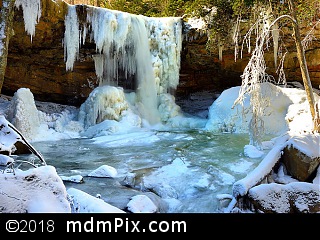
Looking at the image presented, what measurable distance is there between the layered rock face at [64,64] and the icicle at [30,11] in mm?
257

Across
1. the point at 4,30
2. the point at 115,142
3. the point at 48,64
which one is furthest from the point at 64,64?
the point at 4,30

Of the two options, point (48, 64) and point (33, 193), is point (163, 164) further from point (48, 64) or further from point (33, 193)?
point (48, 64)

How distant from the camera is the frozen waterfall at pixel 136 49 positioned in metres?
12.9

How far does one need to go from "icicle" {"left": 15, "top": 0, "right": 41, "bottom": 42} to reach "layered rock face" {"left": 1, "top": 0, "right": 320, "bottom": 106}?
26cm

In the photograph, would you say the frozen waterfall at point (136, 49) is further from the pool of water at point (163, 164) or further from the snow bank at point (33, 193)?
the snow bank at point (33, 193)

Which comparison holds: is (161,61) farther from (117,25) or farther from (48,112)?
(48,112)

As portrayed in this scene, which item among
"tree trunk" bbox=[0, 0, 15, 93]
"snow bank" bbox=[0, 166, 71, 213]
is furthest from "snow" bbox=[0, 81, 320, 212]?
"tree trunk" bbox=[0, 0, 15, 93]

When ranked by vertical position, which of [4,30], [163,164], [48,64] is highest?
[4,30]

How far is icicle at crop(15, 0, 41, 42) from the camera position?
10914 mm

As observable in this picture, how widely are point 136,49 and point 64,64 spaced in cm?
362

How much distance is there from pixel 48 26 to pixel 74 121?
167 inches

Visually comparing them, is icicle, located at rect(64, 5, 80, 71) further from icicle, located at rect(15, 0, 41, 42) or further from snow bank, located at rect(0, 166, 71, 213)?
snow bank, located at rect(0, 166, 71, 213)

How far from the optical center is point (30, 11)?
36.2ft
